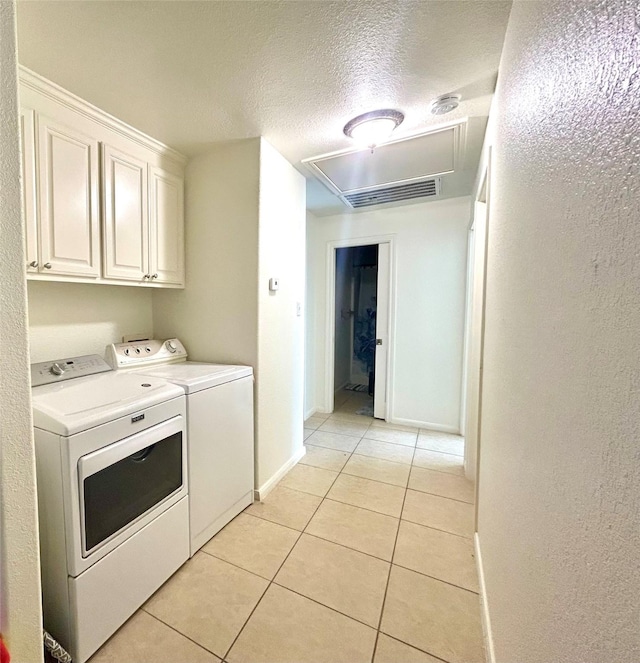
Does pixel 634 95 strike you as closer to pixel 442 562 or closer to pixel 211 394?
pixel 211 394

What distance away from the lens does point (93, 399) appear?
1.32 metres

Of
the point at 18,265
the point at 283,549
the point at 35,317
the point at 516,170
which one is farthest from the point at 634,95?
the point at 35,317

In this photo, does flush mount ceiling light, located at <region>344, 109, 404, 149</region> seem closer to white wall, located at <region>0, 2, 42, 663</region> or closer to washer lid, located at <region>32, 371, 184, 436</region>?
white wall, located at <region>0, 2, 42, 663</region>

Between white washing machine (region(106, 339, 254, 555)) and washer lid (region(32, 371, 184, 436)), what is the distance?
135 mm

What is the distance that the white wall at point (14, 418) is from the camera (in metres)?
0.75

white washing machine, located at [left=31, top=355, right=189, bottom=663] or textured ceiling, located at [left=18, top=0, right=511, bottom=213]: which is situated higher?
textured ceiling, located at [left=18, top=0, right=511, bottom=213]

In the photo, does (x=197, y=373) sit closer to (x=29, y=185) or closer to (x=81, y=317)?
(x=81, y=317)

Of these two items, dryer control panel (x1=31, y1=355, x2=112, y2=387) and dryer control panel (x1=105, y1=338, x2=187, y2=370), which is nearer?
dryer control panel (x1=31, y1=355, x2=112, y2=387)

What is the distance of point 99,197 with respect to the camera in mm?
1711

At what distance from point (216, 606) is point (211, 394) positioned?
96 centimetres

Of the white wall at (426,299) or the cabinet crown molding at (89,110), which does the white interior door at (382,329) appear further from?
the cabinet crown molding at (89,110)

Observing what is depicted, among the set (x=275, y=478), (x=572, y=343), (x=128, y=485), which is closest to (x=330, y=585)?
(x=275, y=478)

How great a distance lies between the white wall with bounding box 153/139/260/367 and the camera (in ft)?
6.61

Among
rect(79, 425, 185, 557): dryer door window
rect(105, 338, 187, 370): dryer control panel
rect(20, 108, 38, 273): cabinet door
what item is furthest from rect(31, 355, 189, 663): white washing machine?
A: rect(20, 108, 38, 273): cabinet door
